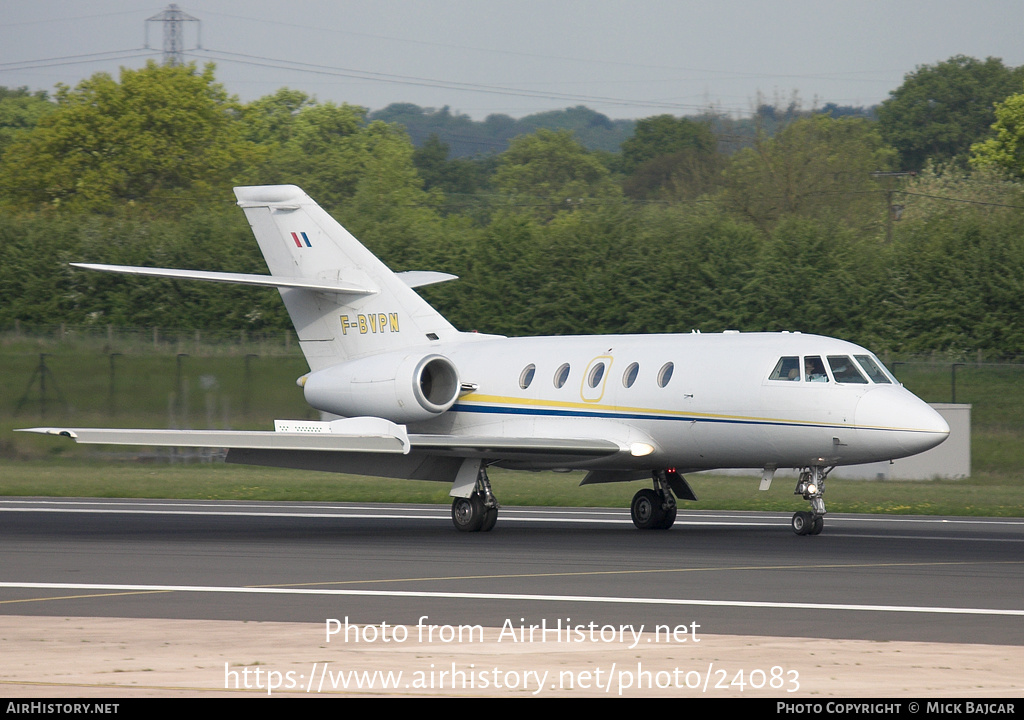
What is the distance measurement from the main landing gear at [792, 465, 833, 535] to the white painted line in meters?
7.37

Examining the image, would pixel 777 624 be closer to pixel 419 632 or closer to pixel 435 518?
pixel 419 632

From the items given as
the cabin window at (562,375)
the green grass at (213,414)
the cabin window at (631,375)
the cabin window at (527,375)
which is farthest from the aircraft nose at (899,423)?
the green grass at (213,414)

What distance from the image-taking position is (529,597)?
12.7 meters

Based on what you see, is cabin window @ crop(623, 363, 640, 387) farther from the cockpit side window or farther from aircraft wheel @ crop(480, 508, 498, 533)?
aircraft wheel @ crop(480, 508, 498, 533)

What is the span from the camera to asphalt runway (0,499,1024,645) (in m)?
11.4

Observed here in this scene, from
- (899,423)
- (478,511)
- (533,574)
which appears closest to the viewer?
(533,574)

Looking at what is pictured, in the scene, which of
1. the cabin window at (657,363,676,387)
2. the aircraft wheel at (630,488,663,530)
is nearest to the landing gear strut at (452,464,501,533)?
the aircraft wheel at (630,488,663,530)

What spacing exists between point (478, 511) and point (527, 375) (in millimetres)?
2618

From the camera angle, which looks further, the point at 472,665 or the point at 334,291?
the point at 334,291

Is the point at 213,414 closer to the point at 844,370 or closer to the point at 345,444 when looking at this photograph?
the point at 345,444

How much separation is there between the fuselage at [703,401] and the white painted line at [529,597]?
6.95 metres

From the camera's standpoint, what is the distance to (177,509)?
26.4 m

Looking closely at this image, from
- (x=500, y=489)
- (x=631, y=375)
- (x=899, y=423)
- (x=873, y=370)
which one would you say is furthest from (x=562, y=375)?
(x=500, y=489)
